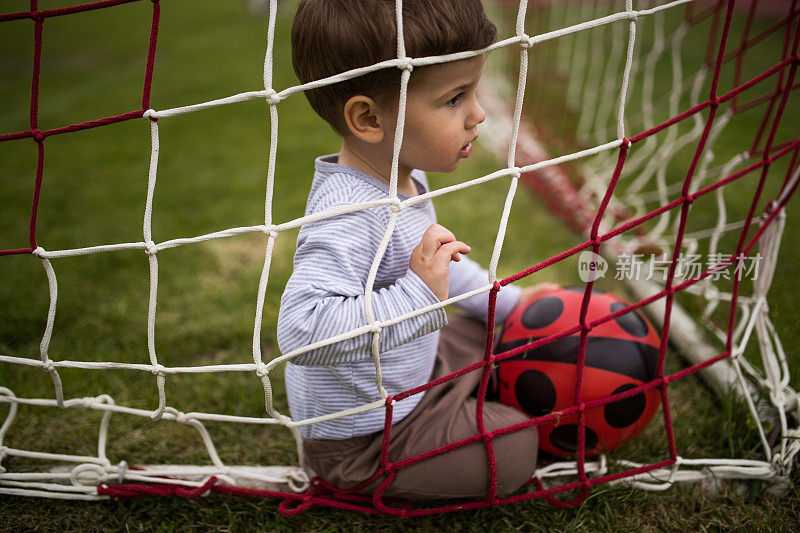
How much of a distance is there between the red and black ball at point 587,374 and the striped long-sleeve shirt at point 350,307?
0.19 meters

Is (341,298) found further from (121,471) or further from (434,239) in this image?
(121,471)

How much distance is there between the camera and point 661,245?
1956 millimetres

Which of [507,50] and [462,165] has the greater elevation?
[507,50]

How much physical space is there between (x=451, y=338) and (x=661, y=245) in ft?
3.19

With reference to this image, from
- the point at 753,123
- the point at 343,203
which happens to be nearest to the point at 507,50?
the point at 753,123

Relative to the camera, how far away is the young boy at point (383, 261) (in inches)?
35.4

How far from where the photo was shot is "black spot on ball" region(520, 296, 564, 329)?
1.23 metres

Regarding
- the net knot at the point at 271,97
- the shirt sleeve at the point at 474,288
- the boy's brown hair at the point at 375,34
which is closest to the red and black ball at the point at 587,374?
the shirt sleeve at the point at 474,288

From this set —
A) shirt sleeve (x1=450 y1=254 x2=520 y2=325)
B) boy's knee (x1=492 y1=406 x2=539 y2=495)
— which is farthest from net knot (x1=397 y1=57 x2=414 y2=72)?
boy's knee (x1=492 y1=406 x2=539 y2=495)

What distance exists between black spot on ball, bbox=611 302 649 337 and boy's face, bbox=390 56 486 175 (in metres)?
0.50

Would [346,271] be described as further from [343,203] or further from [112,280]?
[112,280]

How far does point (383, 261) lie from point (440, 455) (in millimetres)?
375

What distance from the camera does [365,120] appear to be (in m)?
0.96

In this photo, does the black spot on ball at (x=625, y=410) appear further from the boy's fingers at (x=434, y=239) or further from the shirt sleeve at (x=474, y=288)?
the boy's fingers at (x=434, y=239)
